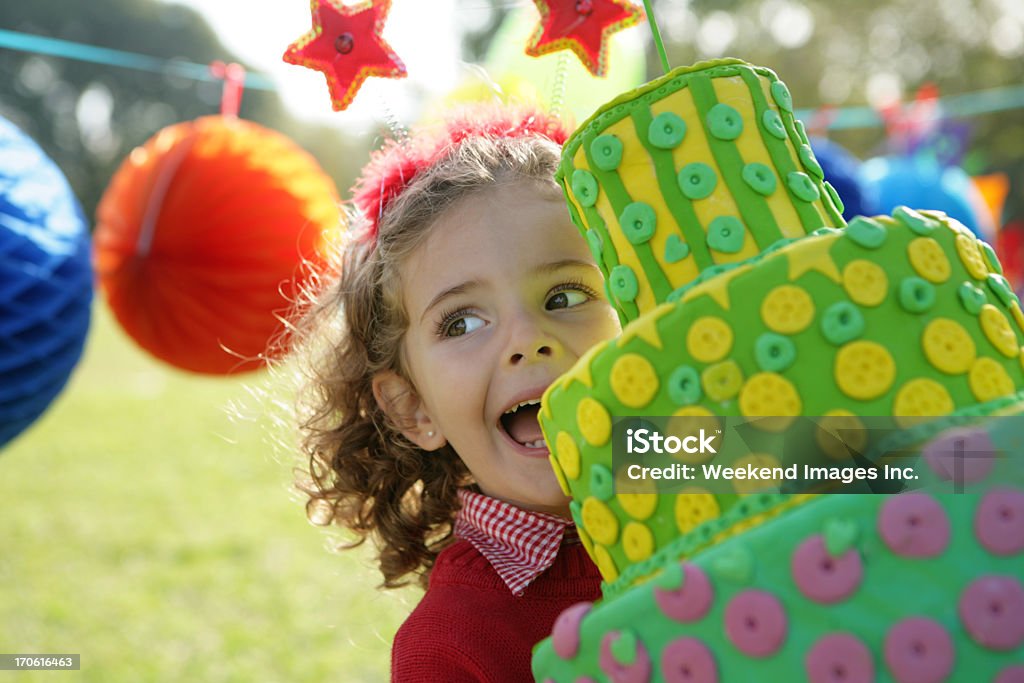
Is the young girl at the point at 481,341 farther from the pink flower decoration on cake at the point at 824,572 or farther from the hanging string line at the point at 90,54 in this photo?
the hanging string line at the point at 90,54

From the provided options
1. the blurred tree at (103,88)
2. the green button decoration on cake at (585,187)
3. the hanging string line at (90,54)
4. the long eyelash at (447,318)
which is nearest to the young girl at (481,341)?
the long eyelash at (447,318)

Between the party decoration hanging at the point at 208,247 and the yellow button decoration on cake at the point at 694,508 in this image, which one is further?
the party decoration hanging at the point at 208,247

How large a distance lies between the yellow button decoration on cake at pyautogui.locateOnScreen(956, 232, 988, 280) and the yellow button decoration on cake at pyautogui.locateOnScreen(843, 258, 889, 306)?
0.09 metres

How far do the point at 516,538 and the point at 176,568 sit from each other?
3256 mm

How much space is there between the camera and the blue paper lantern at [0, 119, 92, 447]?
165 centimetres

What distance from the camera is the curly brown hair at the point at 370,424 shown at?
4.70 ft

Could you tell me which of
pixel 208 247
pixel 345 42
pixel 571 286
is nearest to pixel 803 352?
pixel 571 286

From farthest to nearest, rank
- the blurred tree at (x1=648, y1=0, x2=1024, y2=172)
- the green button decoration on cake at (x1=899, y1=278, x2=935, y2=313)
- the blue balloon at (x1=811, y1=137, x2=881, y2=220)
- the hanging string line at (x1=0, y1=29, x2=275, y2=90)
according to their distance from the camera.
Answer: the blurred tree at (x1=648, y1=0, x2=1024, y2=172), the blue balloon at (x1=811, y1=137, x2=881, y2=220), the hanging string line at (x1=0, y1=29, x2=275, y2=90), the green button decoration on cake at (x1=899, y1=278, x2=935, y2=313)

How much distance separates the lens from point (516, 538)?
1.33 m

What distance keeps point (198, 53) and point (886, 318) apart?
2270 centimetres

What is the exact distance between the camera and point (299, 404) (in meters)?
1.77

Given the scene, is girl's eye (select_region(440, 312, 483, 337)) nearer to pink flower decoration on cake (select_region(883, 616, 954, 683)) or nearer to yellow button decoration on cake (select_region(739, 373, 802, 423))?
yellow button decoration on cake (select_region(739, 373, 802, 423))

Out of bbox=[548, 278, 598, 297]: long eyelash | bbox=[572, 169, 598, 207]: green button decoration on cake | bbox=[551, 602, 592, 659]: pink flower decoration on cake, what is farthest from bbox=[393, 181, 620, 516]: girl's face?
bbox=[551, 602, 592, 659]: pink flower decoration on cake

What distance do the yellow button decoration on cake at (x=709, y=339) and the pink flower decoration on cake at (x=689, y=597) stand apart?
0.15m
